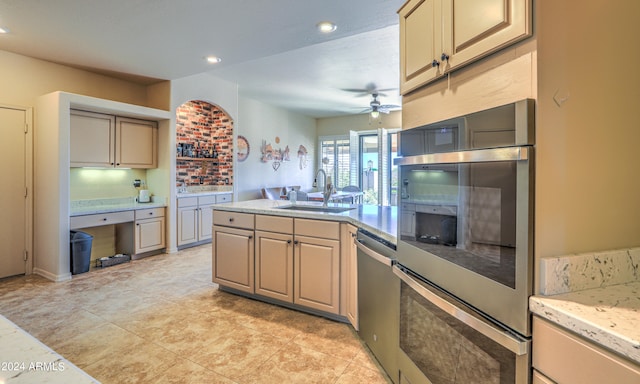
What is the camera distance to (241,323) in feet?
8.34

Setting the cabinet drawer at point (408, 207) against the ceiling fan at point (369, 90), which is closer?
the cabinet drawer at point (408, 207)

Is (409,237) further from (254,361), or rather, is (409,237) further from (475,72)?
(254,361)

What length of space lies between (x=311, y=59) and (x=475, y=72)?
3855mm

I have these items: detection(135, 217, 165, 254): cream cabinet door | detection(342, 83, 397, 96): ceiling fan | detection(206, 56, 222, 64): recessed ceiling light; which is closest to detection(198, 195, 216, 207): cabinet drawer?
detection(135, 217, 165, 254): cream cabinet door

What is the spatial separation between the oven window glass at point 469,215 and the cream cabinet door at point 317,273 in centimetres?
110

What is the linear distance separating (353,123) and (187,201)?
5.31m

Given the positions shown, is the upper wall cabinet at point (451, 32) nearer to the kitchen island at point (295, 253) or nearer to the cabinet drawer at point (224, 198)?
the kitchen island at point (295, 253)

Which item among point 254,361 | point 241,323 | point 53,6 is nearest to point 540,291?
point 254,361

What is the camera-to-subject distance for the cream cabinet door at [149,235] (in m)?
4.51

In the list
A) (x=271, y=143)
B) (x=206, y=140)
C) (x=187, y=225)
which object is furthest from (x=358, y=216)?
(x=271, y=143)

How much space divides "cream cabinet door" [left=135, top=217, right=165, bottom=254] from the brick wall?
113 cm

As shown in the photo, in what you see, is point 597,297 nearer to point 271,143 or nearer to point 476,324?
point 476,324

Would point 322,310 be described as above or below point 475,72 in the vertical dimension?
below

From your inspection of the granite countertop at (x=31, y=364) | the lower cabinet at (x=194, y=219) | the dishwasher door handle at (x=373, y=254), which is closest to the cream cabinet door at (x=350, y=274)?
the dishwasher door handle at (x=373, y=254)
